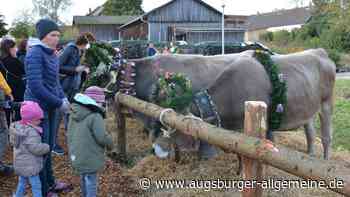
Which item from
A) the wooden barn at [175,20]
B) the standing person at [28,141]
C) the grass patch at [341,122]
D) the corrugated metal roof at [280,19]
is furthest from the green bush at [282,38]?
the standing person at [28,141]

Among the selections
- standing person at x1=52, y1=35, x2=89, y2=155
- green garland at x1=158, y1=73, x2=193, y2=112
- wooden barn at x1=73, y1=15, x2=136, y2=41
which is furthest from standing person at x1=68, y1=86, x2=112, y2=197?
wooden barn at x1=73, y1=15, x2=136, y2=41

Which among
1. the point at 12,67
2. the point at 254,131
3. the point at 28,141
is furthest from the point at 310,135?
the point at 12,67

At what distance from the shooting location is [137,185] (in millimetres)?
5312

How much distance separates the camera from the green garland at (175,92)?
16.4 feet

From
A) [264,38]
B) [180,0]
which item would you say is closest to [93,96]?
[180,0]

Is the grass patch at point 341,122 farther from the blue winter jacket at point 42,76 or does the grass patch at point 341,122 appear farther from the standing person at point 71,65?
the blue winter jacket at point 42,76

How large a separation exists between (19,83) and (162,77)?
235 cm

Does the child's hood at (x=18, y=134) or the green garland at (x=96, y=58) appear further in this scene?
the green garland at (x=96, y=58)

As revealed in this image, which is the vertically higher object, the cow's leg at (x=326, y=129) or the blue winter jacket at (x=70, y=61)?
the blue winter jacket at (x=70, y=61)

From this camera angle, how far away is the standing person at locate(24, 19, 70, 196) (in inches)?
168

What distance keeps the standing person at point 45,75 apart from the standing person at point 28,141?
196mm

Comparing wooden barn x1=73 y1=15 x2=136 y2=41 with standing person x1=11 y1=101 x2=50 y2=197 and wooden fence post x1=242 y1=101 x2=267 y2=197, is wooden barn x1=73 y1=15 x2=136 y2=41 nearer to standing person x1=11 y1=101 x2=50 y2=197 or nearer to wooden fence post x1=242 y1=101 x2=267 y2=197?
standing person x1=11 y1=101 x2=50 y2=197

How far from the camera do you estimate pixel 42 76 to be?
4.36 m

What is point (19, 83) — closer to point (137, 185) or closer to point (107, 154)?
point (107, 154)
